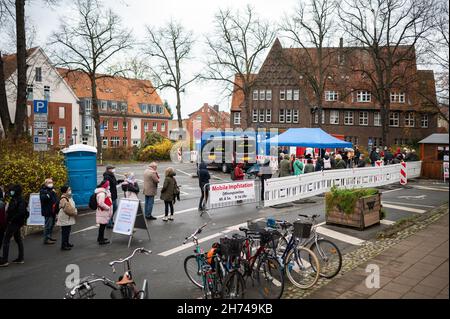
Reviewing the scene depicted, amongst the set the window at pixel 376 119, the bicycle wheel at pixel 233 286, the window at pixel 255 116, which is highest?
the window at pixel 255 116

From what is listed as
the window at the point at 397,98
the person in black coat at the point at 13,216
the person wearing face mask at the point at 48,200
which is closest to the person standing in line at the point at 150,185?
the person wearing face mask at the point at 48,200

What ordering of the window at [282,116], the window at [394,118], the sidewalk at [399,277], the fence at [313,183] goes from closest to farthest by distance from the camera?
the sidewalk at [399,277], the fence at [313,183], the window at [394,118], the window at [282,116]

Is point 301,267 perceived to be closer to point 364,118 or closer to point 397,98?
point 364,118

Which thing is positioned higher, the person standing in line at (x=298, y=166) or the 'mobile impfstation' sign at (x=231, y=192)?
the person standing in line at (x=298, y=166)

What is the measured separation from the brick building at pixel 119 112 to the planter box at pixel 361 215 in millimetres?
56299

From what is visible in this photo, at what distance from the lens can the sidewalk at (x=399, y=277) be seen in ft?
20.3

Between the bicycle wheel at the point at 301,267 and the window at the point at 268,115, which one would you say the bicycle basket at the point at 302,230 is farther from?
the window at the point at 268,115

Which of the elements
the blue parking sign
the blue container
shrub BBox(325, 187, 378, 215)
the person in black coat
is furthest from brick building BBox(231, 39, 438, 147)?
the person in black coat

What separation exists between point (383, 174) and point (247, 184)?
33.6 feet

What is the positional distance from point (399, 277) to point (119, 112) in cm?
6232

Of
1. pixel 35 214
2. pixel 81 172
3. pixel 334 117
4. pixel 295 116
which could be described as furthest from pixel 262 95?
pixel 35 214

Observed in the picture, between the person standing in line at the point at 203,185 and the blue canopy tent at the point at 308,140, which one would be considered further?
the blue canopy tent at the point at 308,140

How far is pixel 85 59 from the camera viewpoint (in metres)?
39.3

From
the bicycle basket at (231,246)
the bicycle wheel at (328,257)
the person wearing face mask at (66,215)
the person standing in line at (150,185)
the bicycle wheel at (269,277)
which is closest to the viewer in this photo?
the bicycle basket at (231,246)
